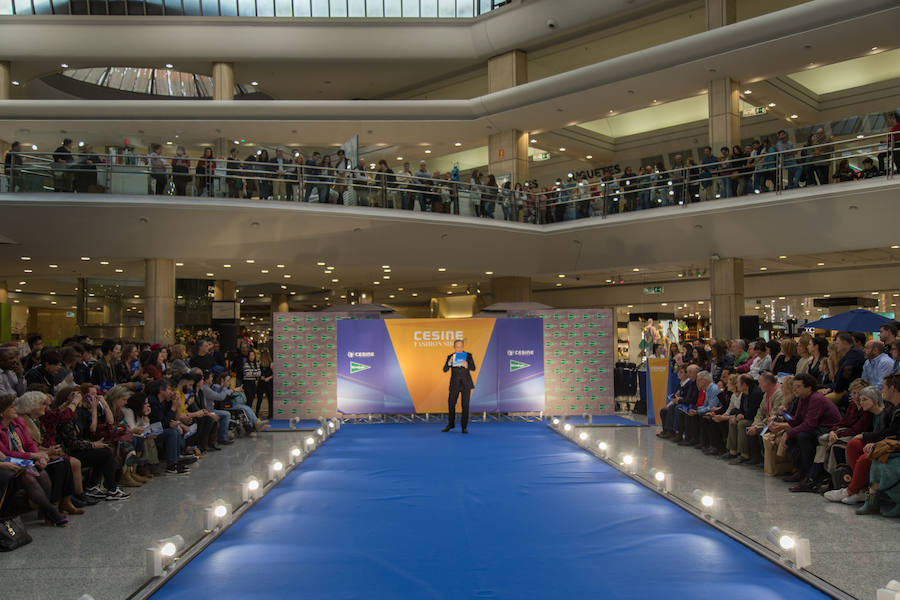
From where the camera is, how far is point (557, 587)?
4.79 m

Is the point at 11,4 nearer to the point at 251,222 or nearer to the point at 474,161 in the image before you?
the point at 251,222

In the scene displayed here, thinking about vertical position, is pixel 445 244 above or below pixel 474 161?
below

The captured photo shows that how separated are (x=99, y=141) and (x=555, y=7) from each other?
15.2 metres

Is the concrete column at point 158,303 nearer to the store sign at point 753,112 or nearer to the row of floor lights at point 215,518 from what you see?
the row of floor lights at point 215,518

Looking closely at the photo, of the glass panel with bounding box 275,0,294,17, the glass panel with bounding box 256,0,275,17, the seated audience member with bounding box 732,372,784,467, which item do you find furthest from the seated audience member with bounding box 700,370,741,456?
the glass panel with bounding box 256,0,275,17

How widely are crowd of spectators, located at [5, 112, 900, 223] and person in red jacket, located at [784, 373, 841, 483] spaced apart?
32.7ft

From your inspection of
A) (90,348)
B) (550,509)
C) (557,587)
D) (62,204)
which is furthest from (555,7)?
(557,587)

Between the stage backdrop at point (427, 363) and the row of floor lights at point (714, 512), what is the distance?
4867mm

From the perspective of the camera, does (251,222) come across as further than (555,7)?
No

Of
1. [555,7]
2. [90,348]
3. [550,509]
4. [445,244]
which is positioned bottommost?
[550,509]

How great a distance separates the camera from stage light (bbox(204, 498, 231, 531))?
20.5ft

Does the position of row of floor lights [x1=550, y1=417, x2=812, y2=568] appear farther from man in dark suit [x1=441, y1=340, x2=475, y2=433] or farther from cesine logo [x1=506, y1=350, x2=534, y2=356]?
cesine logo [x1=506, y1=350, x2=534, y2=356]

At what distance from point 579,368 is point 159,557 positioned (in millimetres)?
11682

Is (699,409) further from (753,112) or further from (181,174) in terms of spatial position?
(753,112)
